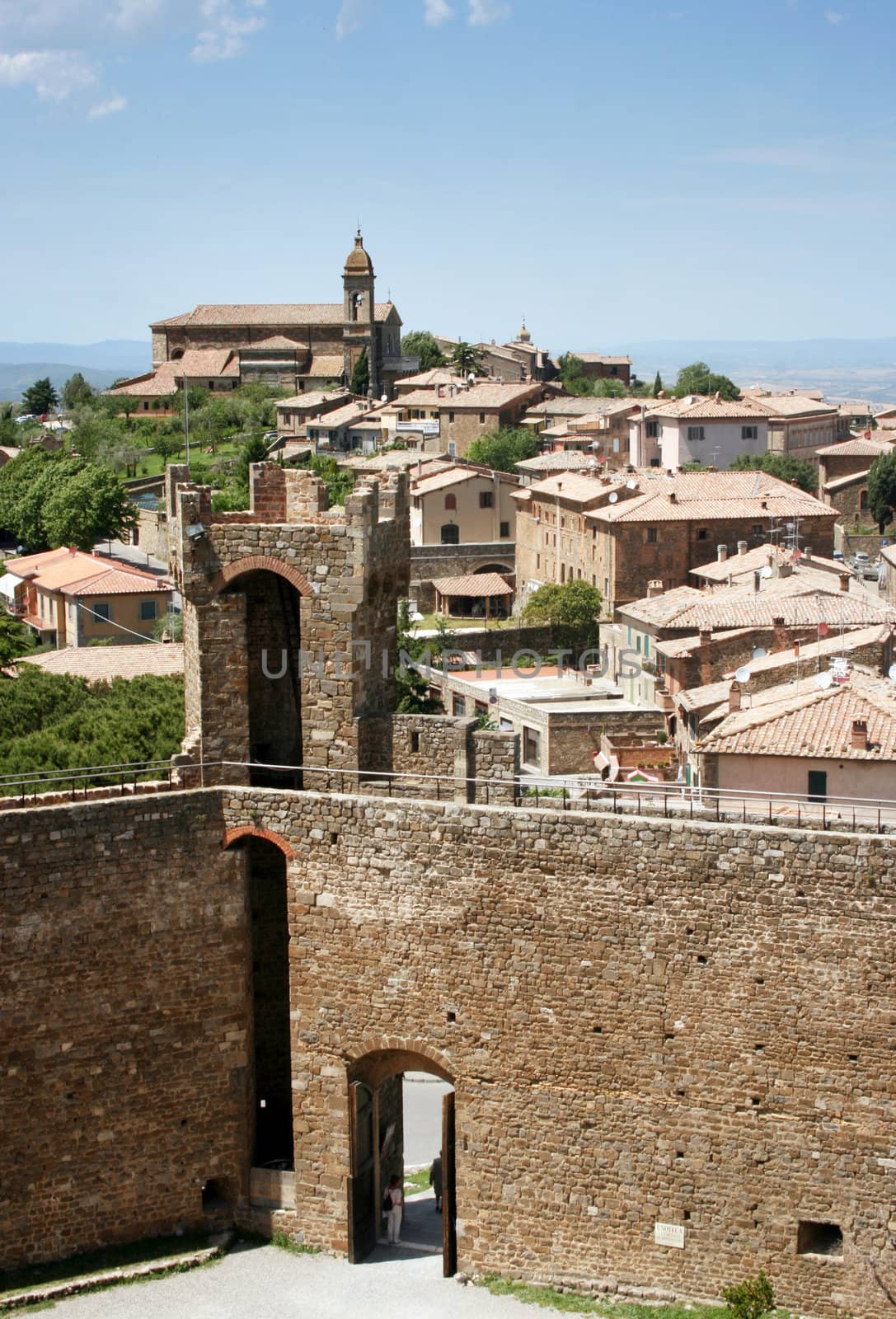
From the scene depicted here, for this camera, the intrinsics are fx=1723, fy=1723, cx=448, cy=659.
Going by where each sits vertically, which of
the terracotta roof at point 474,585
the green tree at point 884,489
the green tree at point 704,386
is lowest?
the terracotta roof at point 474,585

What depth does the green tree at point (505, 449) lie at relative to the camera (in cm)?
9506

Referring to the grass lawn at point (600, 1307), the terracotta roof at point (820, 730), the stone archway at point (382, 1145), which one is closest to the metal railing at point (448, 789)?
the stone archway at point (382, 1145)

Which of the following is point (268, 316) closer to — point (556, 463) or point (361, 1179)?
point (556, 463)

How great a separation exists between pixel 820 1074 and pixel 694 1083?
49.1 inches

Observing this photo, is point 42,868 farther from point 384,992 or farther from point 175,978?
point 384,992

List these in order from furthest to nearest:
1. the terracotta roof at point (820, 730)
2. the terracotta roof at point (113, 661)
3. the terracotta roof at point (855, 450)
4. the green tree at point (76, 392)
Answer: the green tree at point (76, 392) → the terracotta roof at point (855, 450) → the terracotta roof at point (113, 661) → the terracotta roof at point (820, 730)

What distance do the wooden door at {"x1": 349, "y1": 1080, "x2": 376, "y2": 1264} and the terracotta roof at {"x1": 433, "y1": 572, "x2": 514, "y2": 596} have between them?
2119 inches

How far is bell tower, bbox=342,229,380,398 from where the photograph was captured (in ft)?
436

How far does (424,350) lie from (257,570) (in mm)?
123568

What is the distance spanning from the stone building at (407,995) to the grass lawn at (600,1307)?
180 mm

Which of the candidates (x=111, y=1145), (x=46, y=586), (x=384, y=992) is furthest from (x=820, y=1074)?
(x=46, y=586)

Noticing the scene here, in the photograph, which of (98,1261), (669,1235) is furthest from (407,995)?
(98,1261)

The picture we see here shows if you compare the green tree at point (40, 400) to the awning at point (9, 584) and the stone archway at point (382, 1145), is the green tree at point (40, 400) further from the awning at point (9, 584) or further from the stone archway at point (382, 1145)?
the stone archway at point (382, 1145)

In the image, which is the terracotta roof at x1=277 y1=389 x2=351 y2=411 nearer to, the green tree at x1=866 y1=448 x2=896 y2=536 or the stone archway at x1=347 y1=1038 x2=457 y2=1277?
the green tree at x1=866 y1=448 x2=896 y2=536
